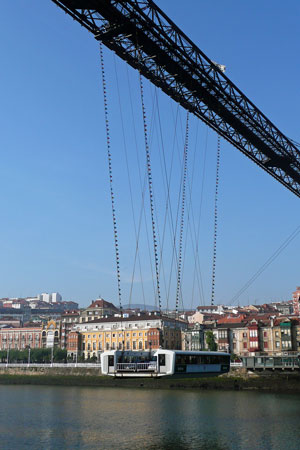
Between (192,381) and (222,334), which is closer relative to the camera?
(192,381)

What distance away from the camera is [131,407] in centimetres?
3947

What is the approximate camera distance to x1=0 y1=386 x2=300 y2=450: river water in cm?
2666

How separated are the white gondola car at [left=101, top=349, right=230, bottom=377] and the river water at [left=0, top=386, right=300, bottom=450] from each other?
415 cm

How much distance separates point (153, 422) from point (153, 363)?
985 cm

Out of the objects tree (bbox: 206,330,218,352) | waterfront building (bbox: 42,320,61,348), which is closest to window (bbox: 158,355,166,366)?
tree (bbox: 206,330,218,352)

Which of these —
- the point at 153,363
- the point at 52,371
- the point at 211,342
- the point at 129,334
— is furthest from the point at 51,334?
the point at 153,363

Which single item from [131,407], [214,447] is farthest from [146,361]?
[131,407]

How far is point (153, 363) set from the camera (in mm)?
24844

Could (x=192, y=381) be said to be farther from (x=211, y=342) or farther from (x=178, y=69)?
(x=178, y=69)

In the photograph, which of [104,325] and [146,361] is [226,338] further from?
[146,361]

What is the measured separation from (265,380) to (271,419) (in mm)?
23480

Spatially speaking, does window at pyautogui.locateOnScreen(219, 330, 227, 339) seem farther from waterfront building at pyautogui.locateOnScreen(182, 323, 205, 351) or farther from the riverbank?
the riverbank

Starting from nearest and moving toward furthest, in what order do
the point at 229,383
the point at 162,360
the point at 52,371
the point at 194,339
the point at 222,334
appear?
the point at 162,360 < the point at 229,383 < the point at 52,371 < the point at 222,334 < the point at 194,339

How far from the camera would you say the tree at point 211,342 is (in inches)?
2968
